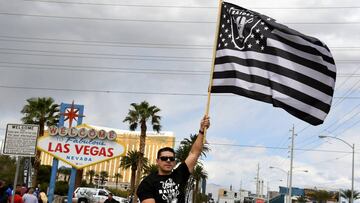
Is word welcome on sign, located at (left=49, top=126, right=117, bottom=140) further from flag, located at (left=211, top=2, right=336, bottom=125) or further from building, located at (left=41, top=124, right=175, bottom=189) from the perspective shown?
building, located at (left=41, top=124, right=175, bottom=189)

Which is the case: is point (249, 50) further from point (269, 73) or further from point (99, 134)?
point (99, 134)

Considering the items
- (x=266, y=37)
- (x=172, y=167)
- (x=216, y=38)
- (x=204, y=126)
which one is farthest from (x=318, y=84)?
(x=172, y=167)

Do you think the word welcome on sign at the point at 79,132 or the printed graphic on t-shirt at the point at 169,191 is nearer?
the printed graphic on t-shirt at the point at 169,191

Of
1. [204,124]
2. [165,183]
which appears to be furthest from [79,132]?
[165,183]

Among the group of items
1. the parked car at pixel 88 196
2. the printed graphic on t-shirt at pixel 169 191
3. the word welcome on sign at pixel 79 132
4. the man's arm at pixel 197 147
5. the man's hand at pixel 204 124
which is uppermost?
the word welcome on sign at pixel 79 132

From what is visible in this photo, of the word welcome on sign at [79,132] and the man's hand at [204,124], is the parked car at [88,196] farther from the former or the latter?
the man's hand at [204,124]

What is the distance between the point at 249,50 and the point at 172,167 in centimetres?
331

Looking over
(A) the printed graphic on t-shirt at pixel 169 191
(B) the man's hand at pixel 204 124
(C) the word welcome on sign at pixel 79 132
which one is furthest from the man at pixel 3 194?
(A) the printed graphic on t-shirt at pixel 169 191

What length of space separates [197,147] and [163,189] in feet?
3.17

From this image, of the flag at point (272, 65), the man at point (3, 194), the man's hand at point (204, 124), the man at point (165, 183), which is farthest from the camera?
the man at point (3, 194)

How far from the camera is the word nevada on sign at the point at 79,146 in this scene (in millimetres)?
21594

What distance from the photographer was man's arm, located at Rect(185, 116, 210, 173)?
5.79m

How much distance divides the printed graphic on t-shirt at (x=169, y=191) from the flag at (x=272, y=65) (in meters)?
2.63

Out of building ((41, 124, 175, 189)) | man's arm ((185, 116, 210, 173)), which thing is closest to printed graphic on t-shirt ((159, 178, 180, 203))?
man's arm ((185, 116, 210, 173))
